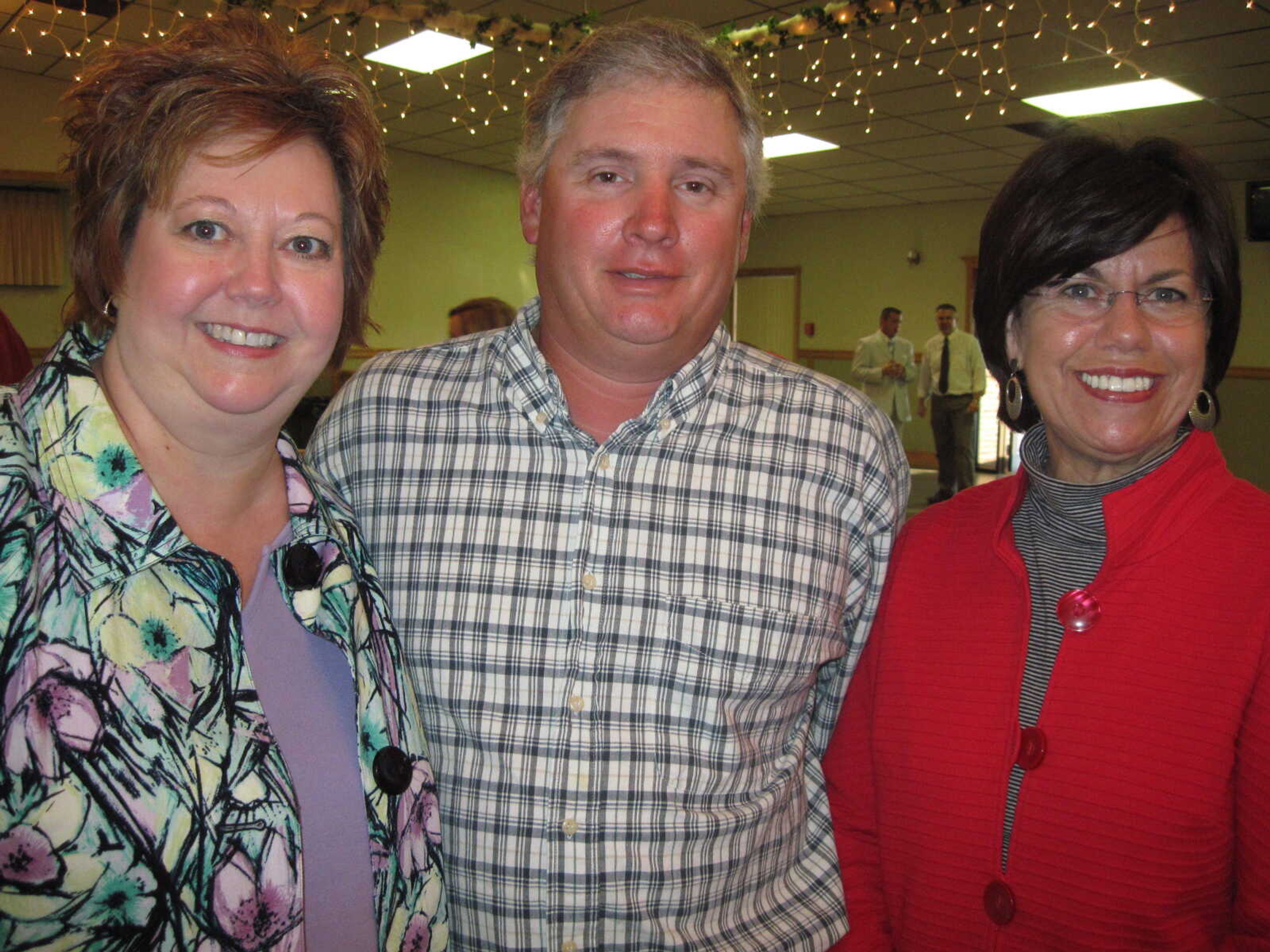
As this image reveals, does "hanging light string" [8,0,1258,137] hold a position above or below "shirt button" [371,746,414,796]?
above

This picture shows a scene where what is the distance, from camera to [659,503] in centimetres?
155

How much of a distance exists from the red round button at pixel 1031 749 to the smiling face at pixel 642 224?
2.67 ft

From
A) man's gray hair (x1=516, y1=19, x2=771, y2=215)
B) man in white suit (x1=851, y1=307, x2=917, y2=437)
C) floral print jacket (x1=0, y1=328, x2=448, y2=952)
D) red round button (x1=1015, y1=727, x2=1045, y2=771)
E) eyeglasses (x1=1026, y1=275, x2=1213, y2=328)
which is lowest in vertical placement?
man in white suit (x1=851, y1=307, x2=917, y2=437)

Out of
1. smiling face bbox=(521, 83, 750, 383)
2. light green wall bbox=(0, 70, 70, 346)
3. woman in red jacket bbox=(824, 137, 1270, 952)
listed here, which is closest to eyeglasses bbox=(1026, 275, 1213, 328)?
woman in red jacket bbox=(824, 137, 1270, 952)

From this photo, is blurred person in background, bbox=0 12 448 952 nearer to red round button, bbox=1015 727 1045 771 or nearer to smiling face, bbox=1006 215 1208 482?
red round button, bbox=1015 727 1045 771

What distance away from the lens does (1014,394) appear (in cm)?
163

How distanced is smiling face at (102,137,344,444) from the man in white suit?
9.69 m

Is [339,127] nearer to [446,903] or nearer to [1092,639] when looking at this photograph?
[446,903]

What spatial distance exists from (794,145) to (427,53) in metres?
4.00

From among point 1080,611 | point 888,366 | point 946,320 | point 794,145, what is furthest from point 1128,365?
point 888,366

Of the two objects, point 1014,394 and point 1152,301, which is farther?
point 1014,394

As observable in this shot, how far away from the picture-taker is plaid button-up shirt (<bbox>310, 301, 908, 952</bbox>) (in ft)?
4.69

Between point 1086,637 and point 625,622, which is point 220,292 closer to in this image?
point 625,622

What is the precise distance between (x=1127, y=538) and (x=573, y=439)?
2.88ft
